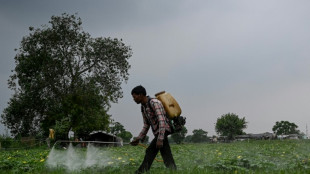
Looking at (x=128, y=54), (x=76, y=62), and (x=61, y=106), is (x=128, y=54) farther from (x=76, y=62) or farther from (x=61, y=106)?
(x=61, y=106)

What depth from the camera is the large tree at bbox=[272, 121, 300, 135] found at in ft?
544

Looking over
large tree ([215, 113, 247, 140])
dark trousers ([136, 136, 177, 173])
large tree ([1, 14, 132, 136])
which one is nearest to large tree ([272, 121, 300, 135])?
large tree ([215, 113, 247, 140])

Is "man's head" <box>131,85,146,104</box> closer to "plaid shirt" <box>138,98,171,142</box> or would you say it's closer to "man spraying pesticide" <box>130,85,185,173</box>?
"man spraying pesticide" <box>130,85,185,173</box>

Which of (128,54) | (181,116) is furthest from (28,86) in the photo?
(181,116)

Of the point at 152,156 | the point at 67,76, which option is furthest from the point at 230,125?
the point at 152,156

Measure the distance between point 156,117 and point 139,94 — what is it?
54 centimetres

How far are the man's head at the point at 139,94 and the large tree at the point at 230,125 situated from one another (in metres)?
118

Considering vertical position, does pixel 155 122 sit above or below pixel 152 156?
above

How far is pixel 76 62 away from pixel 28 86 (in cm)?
611

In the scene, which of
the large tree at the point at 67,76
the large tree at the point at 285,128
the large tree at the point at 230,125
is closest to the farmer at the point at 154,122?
the large tree at the point at 67,76

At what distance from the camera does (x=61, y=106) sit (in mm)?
41688

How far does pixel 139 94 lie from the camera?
6648 mm

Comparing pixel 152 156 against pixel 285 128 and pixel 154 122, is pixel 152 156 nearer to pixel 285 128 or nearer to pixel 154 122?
pixel 154 122

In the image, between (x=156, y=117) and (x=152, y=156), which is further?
(x=152, y=156)
